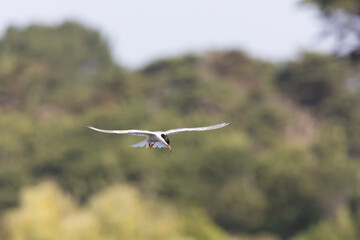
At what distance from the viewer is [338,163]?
6044 cm

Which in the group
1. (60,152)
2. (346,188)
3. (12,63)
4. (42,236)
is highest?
(12,63)

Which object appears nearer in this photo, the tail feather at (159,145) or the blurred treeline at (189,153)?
the tail feather at (159,145)

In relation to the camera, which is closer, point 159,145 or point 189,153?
point 159,145

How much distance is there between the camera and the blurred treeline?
140 feet

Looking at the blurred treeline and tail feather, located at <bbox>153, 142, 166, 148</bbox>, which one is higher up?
the blurred treeline

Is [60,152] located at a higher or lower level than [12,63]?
lower

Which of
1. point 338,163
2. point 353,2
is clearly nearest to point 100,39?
point 338,163

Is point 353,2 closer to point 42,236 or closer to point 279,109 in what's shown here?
point 42,236

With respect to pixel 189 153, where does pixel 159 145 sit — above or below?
below

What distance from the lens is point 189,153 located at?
6888cm

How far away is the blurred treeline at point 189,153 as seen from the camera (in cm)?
4253

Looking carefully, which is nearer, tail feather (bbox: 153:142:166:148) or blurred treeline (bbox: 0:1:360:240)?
tail feather (bbox: 153:142:166:148)

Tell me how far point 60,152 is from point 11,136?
7229 millimetres

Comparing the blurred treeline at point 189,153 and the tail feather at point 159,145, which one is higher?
the blurred treeline at point 189,153
